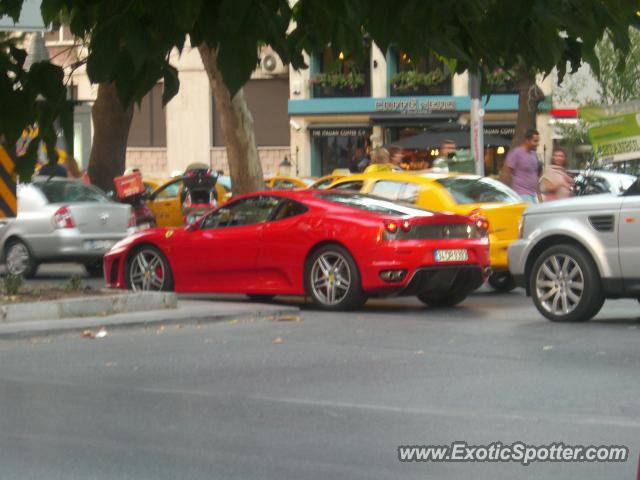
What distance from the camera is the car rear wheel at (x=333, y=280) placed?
14203 mm

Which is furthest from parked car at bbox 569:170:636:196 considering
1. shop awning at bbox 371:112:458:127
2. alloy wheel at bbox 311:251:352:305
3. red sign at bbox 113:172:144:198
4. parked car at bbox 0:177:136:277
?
shop awning at bbox 371:112:458:127

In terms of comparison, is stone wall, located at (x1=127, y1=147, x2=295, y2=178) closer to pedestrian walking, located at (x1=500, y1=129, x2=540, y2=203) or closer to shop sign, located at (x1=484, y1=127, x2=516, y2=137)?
shop sign, located at (x1=484, y1=127, x2=516, y2=137)

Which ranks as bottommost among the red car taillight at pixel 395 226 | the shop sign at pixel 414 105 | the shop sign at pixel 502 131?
the red car taillight at pixel 395 226

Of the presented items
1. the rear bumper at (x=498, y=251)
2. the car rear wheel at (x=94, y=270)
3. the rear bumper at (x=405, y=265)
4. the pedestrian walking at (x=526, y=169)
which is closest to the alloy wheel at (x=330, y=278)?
the rear bumper at (x=405, y=265)

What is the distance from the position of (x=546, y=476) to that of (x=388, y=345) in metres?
5.08

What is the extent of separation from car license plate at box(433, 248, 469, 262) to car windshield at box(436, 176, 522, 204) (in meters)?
1.91

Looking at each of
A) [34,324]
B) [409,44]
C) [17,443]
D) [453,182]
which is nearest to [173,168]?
[453,182]

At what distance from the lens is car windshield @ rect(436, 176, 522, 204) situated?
1644 cm

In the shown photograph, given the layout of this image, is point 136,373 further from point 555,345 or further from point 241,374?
point 555,345

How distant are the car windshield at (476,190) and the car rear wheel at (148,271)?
3301 mm

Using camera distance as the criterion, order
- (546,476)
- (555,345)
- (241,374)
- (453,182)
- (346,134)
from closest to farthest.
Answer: (546,476) → (241,374) → (555,345) → (453,182) → (346,134)

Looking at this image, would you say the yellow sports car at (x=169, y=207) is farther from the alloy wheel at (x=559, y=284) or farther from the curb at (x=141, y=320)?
the alloy wheel at (x=559, y=284)

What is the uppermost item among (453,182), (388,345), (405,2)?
(405,2)

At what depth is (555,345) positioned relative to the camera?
11.3m
